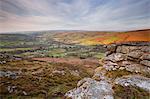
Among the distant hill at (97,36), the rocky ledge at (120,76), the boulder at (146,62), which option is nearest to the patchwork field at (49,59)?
the distant hill at (97,36)

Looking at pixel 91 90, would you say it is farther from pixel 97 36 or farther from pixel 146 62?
pixel 146 62

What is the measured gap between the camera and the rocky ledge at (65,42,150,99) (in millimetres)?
4027

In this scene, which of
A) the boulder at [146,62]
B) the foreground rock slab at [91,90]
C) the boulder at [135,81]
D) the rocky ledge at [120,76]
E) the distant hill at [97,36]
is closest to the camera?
the foreground rock slab at [91,90]

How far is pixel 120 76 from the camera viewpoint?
4609mm

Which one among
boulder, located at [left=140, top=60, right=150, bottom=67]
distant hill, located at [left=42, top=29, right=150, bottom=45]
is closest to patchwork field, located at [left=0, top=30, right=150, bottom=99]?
distant hill, located at [left=42, top=29, right=150, bottom=45]

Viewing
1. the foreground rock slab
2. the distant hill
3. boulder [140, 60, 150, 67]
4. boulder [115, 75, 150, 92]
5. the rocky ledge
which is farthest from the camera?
boulder [140, 60, 150, 67]

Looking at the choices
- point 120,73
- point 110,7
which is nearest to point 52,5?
point 110,7

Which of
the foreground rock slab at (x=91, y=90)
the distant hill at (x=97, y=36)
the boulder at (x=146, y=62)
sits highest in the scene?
the distant hill at (x=97, y=36)

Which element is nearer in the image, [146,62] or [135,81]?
[135,81]

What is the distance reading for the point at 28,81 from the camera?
3994 millimetres

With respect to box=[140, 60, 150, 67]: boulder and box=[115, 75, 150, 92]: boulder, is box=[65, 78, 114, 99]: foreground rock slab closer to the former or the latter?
box=[115, 75, 150, 92]: boulder

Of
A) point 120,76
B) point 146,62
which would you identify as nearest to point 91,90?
point 120,76

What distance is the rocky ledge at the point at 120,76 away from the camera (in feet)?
13.2

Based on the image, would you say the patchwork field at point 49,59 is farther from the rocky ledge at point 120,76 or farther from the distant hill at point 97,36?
the rocky ledge at point 120,76
